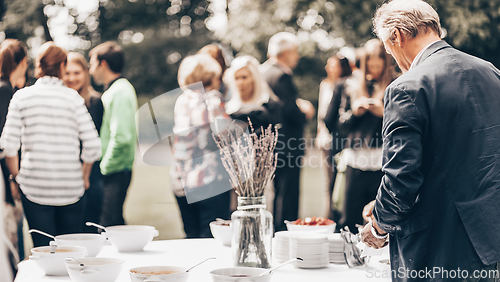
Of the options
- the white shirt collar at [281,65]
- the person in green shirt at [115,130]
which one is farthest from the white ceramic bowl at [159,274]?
the white shirt collar at [281,65]

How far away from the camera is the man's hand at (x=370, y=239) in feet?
6.48

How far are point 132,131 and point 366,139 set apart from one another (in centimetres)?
180

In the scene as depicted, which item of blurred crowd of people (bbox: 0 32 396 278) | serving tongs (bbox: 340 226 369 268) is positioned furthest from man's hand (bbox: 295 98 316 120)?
serving tongs (bbox: 340 226 369 268)

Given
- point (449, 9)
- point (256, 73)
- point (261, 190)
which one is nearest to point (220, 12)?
point (449, 9)

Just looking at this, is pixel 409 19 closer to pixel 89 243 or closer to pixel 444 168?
pixel 444 168

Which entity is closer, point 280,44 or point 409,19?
point 409,19

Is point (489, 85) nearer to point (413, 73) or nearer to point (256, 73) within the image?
point (413, 73)

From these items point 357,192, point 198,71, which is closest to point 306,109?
point 357,192

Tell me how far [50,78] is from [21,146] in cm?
47

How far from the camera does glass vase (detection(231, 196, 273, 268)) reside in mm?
2139

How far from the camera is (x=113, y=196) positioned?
4.26 metres

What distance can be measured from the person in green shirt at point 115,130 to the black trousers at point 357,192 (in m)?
1.70

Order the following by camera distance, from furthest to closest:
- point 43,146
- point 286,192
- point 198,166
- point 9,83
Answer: point 286,192, point 198,166, point 9,83, point 43,146

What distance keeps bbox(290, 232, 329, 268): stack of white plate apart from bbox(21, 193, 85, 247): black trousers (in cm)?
192
